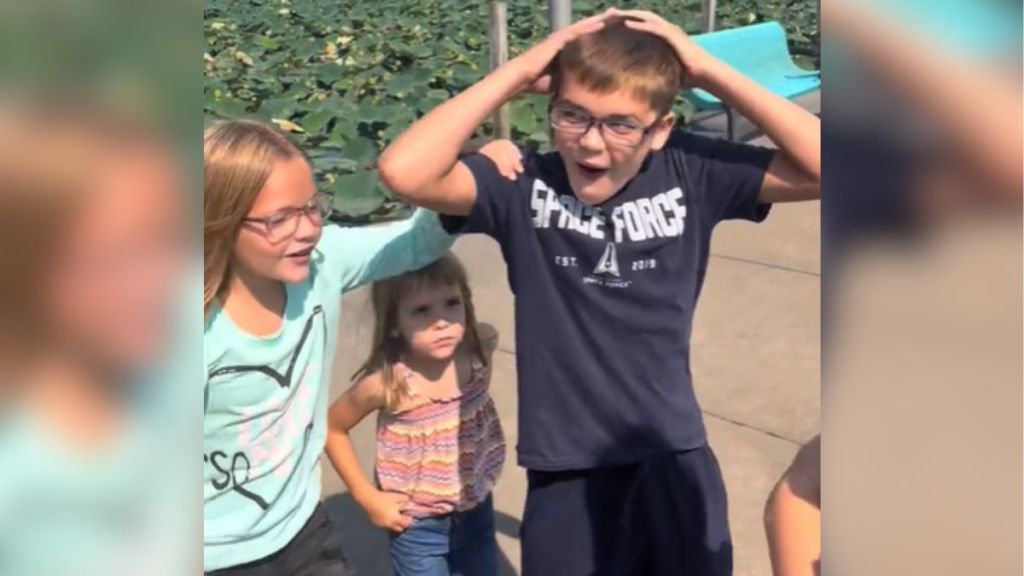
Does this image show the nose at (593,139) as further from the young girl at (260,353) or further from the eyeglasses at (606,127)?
the young girl at (260,353)

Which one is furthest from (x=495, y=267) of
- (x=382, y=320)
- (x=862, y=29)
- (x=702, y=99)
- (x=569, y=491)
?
(x=862, y=29)

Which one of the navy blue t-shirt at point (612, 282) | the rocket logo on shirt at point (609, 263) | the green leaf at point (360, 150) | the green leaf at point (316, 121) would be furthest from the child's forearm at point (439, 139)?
the green leaf at point (316, 121)

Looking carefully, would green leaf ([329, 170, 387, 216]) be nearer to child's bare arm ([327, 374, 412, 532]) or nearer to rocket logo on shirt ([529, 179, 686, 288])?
child's bare arm ([327, 374, 412, 532])

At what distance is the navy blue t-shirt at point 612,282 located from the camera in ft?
7.72

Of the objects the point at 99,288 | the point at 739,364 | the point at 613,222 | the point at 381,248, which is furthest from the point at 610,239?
the point at 739,364

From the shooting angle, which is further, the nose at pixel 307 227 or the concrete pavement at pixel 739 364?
the concrete pavement at pixel 739 364

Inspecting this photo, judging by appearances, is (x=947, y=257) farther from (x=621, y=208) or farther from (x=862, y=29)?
(x=621, y=208)

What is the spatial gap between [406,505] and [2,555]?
2.14 meters

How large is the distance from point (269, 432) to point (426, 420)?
0.51 m

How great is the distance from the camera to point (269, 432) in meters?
2.24

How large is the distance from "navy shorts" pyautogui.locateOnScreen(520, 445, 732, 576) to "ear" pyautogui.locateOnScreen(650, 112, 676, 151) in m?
0.59

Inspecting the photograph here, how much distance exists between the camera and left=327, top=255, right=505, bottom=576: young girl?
268 centimetres

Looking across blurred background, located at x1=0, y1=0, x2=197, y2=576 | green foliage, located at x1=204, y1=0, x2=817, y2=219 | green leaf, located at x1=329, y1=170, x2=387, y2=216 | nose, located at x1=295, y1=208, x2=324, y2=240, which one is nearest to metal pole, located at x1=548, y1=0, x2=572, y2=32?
nose, located at x1=295, y1=208, x2=324, y2=240

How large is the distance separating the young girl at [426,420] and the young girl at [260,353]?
0.34 meters
